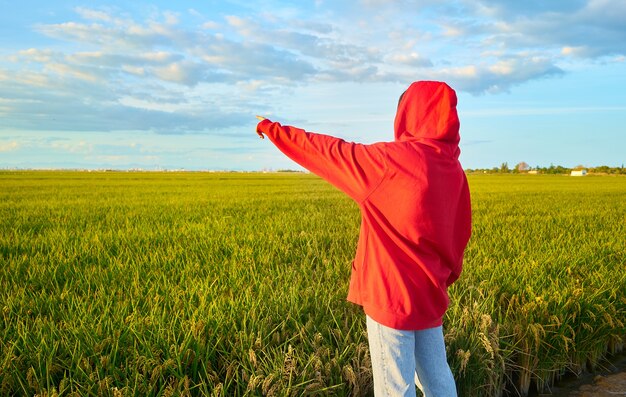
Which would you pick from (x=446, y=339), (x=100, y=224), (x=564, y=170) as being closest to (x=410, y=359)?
(x=446, y=339)

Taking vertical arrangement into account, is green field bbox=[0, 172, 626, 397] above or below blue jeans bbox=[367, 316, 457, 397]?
below

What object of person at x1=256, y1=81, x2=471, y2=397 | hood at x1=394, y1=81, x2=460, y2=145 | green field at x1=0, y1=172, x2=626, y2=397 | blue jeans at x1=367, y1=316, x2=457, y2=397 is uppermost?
hood at x1=394, y1=81, x2=460, y2=145

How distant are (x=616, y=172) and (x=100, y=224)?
80.9 m

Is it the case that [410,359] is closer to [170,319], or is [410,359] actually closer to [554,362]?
[170,319]

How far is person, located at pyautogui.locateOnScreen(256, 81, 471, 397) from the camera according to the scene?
1871 mm

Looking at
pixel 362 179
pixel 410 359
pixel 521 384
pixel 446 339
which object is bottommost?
pixel 521 384

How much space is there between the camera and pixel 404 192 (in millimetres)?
1871

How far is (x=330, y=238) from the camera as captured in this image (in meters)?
6.47

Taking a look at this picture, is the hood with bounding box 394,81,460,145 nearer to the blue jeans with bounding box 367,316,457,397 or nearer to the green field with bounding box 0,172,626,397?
the blue jeans with bounding box 367,316,457,397

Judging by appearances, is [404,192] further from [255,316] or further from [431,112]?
[255,316]

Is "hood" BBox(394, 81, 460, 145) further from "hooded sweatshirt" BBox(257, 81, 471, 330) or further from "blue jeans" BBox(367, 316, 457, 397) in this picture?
"blue jeans" BBox(367, 316, 457, 397)

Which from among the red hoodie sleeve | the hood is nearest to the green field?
the red hoodie sleeve

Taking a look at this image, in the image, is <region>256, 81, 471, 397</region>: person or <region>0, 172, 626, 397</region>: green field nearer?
<region>256, 81, 471, 397</region>: person

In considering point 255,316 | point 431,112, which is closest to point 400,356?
point 431,112
